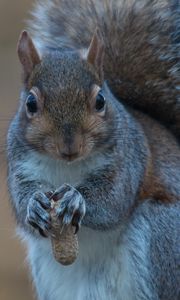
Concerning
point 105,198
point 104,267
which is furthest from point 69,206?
point 104,267

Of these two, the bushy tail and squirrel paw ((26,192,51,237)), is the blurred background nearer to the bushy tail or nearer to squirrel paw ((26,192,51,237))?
the bushy tail

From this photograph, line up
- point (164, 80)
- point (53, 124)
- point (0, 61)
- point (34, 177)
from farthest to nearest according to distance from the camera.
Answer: point (0, 61) → point (164, 80) → point (34, 177) → point (53, 124)

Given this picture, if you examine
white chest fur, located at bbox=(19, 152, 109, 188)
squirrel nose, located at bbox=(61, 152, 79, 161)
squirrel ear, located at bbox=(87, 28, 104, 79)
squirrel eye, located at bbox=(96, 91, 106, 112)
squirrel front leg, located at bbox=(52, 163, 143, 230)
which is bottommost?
squirrel front leg, located at bbox=(52, 163, 143, 230)

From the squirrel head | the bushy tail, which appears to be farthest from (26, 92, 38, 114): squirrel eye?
the bushy tail

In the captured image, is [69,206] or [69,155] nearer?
[69,155]

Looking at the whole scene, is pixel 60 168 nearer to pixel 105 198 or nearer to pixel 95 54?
pixel 105 198

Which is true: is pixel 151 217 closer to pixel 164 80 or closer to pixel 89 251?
pixel 89 251

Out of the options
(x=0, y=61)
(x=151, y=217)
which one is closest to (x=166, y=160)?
(x=151, y=217)
